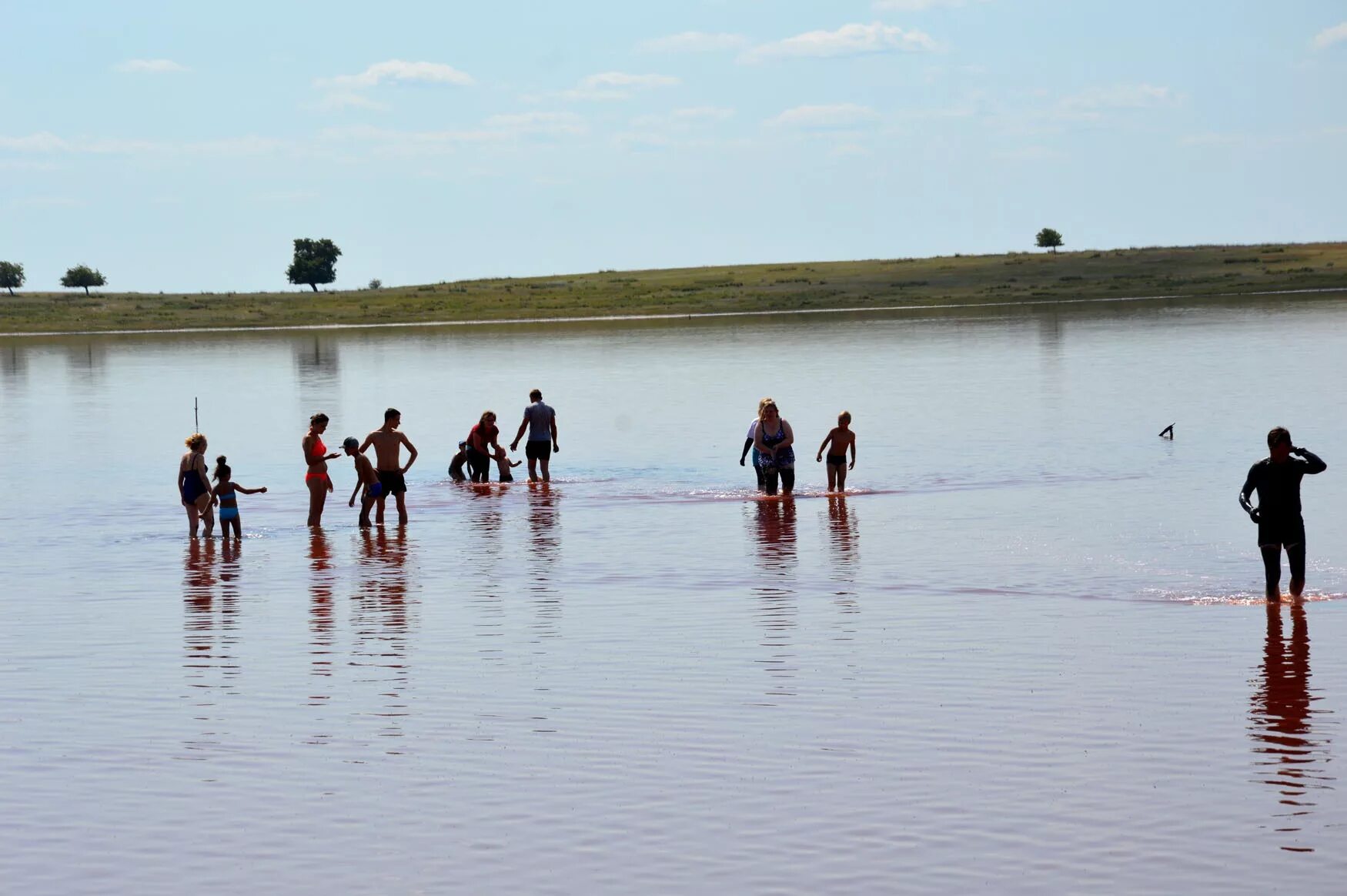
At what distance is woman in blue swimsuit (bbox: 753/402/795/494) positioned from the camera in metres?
24.5

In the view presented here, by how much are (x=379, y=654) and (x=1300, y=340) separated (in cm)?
5531

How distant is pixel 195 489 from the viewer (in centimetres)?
2145

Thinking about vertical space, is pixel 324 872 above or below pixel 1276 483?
below

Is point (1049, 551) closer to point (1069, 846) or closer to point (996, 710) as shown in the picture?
point (996, 710)

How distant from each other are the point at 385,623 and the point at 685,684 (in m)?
3.92

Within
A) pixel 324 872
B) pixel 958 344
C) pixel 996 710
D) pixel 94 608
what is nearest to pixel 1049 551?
pixel 996 710

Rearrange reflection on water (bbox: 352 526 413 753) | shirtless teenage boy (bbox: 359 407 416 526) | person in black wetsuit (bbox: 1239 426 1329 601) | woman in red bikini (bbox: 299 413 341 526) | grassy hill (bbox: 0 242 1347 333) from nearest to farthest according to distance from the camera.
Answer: reflection on water (bbox: 352 526 413 753)
person in black wetsuit (bbox: 1239 426 1329 601)
woman in red bikini (bbox: 299 413 341 526)
shirtless teenage boy (bbox: 359 407 416 526)
grassy hill (bbox: 0 242 1347 333)

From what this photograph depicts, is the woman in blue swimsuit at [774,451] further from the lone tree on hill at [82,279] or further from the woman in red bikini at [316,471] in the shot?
the lone tree on hill at [82,279]

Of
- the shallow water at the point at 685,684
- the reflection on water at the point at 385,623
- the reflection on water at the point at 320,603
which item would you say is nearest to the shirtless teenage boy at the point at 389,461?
the shallow water at the point at 685,684

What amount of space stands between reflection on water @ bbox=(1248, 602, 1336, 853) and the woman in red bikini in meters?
12.1

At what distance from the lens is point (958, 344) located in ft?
234

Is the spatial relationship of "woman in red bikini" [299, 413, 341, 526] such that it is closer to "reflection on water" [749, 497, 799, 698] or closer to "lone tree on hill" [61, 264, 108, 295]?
"reflection on water" [749, 497, 799, 698]

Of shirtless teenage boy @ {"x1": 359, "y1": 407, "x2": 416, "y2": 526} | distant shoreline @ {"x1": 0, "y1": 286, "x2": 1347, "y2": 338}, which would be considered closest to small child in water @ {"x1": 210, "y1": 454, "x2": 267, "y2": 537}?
shirtless teenage boy @ {"x1": 359, "y1": 407, "x2": 416, "y2": 526}

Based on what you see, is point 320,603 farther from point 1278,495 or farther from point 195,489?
point 1278,495
